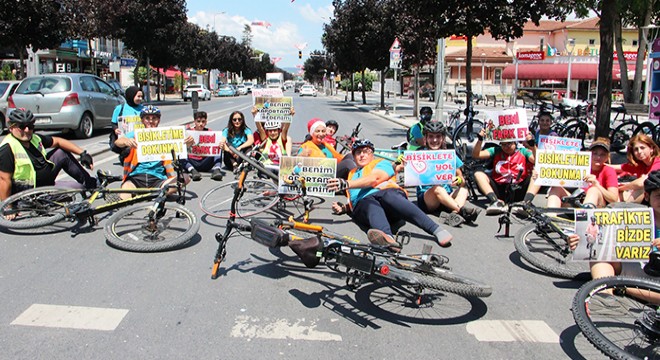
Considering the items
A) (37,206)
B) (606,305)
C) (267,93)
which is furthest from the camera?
(267,93)

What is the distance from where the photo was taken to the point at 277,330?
3.96 metres

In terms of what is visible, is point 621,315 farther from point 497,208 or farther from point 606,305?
point 497,208

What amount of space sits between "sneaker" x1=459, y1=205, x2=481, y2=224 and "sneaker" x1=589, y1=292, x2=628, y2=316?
3161mm

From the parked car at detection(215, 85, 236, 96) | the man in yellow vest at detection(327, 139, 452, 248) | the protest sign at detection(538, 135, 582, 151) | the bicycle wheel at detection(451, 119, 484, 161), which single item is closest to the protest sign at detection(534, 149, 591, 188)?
the protest sign at detection(538, 135, 582, 151)

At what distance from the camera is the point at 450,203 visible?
7.07 metres

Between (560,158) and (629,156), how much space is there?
759 mm

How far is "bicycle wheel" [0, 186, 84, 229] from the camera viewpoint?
19.7 feet

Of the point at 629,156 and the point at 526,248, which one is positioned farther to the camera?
the point at 629,156

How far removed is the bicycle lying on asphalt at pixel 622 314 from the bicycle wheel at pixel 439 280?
0.68m

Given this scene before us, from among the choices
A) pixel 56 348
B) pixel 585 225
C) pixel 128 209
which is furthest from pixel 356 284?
pixel 128 209

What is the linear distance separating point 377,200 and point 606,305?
253 centimetres

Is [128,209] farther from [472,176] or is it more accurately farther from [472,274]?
[472,176]

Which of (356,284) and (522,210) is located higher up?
(522,210)

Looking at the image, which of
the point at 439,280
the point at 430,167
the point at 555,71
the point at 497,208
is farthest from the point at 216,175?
the point at 555,71
